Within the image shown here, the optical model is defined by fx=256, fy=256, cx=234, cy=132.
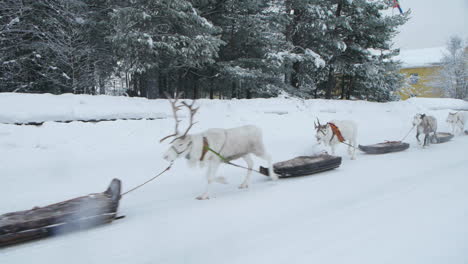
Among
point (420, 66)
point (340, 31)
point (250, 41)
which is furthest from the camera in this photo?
point (420, 66)

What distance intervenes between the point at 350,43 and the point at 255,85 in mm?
7493

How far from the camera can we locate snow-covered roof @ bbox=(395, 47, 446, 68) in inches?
1633

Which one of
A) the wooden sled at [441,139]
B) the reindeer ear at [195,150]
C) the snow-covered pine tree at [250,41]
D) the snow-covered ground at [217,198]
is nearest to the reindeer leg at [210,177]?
the snow-covered ground at [217,198]

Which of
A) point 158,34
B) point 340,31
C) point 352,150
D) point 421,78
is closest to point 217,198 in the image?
point 352,150

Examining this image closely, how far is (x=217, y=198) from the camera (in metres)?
4.71

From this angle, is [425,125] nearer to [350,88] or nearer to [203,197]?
[203,197]

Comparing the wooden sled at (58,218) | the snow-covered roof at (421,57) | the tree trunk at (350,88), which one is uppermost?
the snow-covered roof at (421,57)

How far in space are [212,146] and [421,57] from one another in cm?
5317

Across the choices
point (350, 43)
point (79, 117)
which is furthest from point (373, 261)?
point (350, 43)

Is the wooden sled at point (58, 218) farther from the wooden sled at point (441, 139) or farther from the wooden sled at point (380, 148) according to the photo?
the wooden sled at point (441, 139)

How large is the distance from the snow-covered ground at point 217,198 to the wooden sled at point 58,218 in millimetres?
119

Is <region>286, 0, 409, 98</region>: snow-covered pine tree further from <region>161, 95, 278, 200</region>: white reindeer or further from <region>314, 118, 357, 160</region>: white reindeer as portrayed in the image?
<region>161, 95, 278, 200</region>: white reindeer

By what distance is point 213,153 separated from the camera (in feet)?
15.5

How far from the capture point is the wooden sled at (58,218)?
298 centimetres
